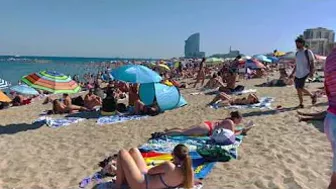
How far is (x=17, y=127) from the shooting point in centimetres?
900

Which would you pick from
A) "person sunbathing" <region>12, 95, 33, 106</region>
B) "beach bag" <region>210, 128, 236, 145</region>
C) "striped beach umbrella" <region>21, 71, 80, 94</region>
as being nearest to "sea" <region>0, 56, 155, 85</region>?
"person sunbathing" <region>12, 95, 33, 106</region>

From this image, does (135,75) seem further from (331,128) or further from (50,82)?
(331,128)

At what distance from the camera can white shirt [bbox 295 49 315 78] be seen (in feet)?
27.0

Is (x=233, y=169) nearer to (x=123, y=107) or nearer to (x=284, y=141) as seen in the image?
(x=284, y=141)

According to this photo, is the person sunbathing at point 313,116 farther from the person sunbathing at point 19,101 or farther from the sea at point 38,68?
the sea at point 38,68

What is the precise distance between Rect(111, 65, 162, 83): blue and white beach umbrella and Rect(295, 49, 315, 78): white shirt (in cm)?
324

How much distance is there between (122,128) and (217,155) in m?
3.31

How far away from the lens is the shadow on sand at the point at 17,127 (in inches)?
334

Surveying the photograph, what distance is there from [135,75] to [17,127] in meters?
3.01

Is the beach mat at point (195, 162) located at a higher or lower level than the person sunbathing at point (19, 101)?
higher

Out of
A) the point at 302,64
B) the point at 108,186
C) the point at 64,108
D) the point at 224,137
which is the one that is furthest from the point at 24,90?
the point at 108,186

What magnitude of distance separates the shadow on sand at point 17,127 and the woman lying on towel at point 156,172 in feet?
16.3

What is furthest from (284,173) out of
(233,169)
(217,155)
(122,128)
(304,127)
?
(122,128)

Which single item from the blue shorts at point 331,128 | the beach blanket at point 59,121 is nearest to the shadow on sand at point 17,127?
the beach blanket at point 59,121
